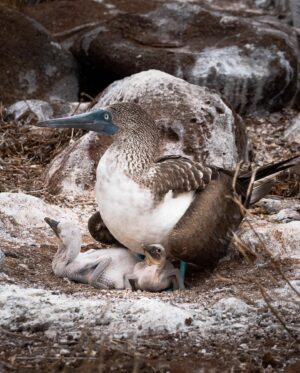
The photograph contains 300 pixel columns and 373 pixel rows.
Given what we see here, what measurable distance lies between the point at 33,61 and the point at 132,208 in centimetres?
513

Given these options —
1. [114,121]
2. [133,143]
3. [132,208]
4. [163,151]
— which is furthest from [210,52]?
[132,208]

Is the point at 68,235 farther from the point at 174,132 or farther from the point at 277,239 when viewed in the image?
the point at 174,132

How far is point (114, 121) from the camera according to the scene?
654cm

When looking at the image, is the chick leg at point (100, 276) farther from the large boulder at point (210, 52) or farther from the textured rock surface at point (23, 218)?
the large boulder at point (210, 52)

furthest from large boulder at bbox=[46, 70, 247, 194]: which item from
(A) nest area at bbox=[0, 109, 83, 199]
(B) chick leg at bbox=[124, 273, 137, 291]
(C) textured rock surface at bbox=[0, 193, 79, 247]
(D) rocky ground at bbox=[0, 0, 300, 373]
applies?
(B) chick leg at bbox=[124, 273, 137, 291]

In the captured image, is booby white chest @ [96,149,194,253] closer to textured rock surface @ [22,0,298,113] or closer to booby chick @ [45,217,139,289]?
booby chick @ [45,217,139,289]

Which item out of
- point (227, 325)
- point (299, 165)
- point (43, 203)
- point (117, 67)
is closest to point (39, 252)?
point (43, 203)

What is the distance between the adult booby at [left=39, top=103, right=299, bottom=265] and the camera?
6.20m

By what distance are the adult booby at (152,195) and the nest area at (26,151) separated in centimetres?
199

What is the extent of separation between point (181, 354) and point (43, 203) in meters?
2.60

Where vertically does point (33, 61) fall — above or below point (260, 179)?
below

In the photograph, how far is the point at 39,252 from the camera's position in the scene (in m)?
6.79

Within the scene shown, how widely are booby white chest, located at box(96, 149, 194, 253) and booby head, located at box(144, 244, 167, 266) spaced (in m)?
0.11

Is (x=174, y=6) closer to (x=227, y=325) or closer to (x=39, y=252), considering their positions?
(x=39, y=252)
